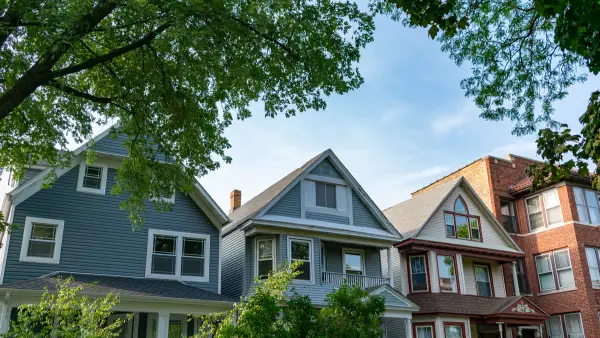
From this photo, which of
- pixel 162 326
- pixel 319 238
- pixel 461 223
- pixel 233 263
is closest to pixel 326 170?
pixel 319 238

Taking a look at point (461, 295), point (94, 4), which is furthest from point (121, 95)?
point (461, 295)

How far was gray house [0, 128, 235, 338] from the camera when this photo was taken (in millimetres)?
17469

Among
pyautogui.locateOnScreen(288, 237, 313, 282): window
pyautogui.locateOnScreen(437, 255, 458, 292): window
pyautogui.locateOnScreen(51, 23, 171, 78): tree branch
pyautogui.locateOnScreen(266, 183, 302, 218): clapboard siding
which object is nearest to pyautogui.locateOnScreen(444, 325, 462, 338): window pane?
pyautogui.locateOnScreen(437, 255, 458, 292): window

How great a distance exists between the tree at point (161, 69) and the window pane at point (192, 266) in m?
4.66

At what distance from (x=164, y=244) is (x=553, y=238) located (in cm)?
1895

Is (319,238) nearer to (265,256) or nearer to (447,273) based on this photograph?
(265,256)

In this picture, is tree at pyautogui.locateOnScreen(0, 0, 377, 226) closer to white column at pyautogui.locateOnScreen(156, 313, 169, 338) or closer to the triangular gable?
white column at pyautogui.locateOnScreen(156, 313, 169, 338)

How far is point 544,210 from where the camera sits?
28.0 m

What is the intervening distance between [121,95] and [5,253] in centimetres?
736

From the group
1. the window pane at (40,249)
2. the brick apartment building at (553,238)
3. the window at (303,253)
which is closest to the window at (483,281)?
the brick apartment building at (553,238)

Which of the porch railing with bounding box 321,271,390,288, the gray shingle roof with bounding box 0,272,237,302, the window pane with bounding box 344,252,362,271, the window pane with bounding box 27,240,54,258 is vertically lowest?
the gray shingle roof with bounding box 0,272,237,302

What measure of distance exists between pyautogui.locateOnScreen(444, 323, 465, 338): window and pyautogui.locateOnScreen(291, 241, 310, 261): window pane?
7.18 metres

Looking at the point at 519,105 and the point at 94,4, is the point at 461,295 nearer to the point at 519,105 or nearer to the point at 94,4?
the point at 519,105

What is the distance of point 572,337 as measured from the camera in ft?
84.4
